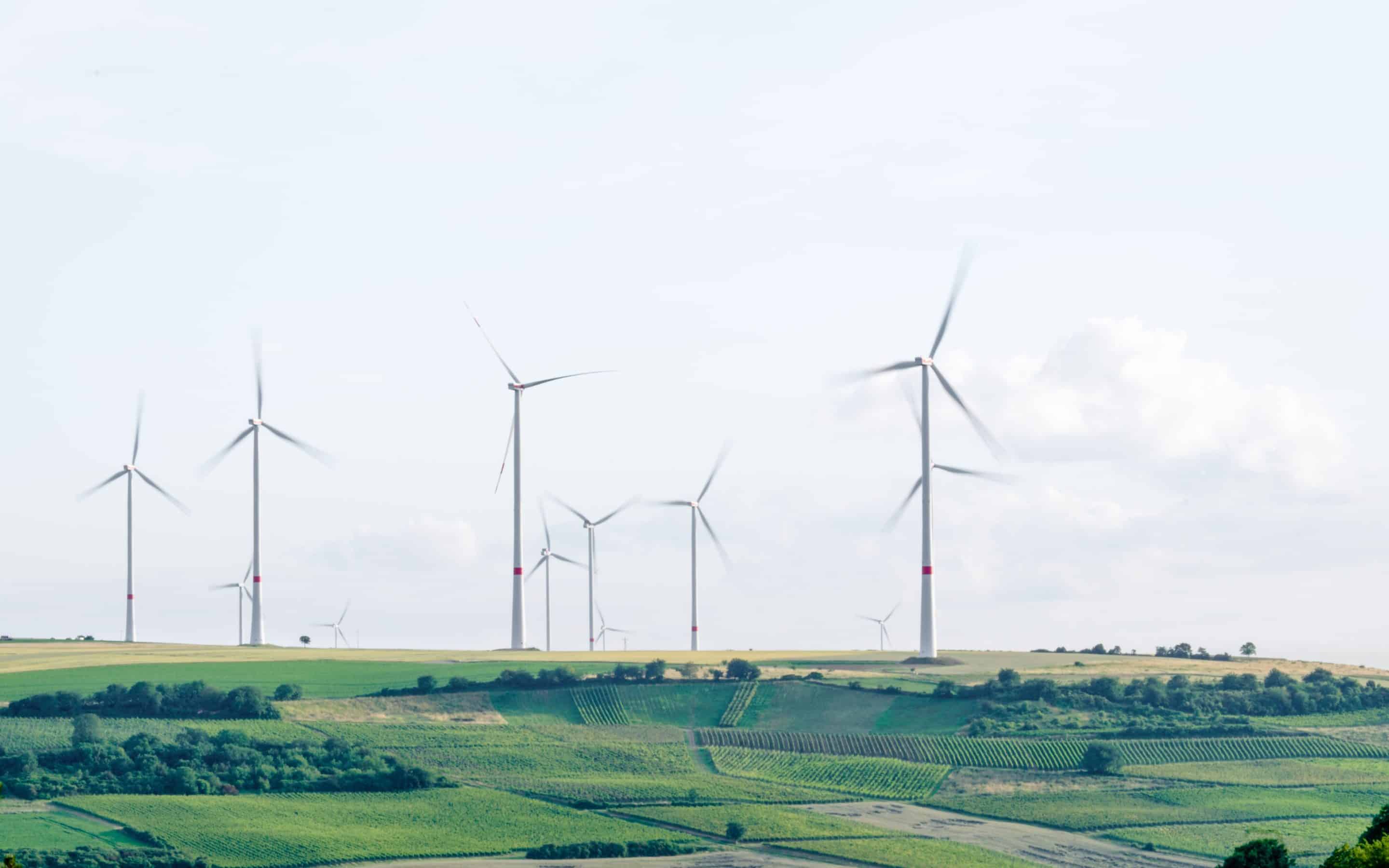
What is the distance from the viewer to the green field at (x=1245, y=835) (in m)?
115

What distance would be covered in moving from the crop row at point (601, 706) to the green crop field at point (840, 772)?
14.2 m

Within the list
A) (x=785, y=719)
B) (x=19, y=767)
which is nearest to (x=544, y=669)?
(x=785, y=719)

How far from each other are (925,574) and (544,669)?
44.8m

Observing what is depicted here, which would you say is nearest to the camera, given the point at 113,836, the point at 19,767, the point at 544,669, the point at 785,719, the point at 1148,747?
the point at 113,836

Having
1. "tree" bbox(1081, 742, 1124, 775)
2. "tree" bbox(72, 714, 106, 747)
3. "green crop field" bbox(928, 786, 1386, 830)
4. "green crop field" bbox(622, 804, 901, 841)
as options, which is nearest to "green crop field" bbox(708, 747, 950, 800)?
"green crop field" bbox(928, 786, 1386, 830)

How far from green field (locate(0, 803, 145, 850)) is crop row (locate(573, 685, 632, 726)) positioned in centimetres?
5843

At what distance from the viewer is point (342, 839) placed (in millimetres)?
116188

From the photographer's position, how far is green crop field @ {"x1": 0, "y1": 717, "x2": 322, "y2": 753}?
14325 cm

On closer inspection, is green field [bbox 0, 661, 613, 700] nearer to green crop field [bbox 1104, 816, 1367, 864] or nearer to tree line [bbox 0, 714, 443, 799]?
tree line [bbox 0, 714, 443, 799]

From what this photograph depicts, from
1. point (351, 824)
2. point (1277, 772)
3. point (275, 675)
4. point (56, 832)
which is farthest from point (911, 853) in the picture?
point (275, 675)

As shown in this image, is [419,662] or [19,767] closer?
[19,767]

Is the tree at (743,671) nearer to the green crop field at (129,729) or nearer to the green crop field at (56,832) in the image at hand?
the green crop field at (129,729)

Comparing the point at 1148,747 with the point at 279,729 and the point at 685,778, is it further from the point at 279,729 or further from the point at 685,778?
the point at 279,729

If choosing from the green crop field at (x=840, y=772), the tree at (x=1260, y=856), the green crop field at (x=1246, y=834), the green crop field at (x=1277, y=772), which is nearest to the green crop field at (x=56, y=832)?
the green crop field at (x=840, y=772)
